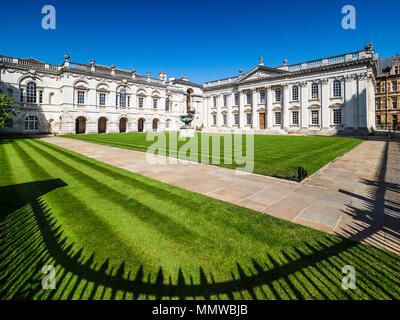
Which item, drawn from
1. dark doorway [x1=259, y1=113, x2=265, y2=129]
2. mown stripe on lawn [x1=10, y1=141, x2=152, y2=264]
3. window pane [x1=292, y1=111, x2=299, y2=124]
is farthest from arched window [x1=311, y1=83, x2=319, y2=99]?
mown stripe on lawn [x1=10, y1=141, x2=152, y2=264]

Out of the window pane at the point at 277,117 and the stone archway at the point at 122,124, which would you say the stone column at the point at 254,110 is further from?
the stone archway at the point at 122,124

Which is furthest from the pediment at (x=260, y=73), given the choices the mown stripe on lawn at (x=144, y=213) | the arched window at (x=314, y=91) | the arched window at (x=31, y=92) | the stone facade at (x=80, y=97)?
the mown stripe on lawn at (x=144, y=213)

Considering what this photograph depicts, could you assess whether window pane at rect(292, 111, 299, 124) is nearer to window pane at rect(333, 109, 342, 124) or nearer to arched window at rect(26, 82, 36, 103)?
window pane at rect(333, 109, 342, 124)

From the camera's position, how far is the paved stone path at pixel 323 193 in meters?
4.41

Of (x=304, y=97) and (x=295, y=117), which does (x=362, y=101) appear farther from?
(x=295, y=117)

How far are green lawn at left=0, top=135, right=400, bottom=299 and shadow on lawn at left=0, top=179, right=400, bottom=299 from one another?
0.5 inches

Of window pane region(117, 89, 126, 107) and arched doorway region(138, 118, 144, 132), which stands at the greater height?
window pane region(117, 89, 126, 107)

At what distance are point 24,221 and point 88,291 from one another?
3.07 meters

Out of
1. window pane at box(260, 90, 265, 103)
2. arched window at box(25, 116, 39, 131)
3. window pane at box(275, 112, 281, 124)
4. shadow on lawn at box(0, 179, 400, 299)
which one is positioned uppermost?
window pane at box(260, 90, 265, 103)

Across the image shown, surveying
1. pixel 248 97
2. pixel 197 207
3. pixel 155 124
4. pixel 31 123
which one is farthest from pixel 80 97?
pixel 197 207

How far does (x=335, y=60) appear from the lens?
34.1 meters

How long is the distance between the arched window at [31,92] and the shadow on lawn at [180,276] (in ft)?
139

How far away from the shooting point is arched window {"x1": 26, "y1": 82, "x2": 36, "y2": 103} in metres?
35.4
